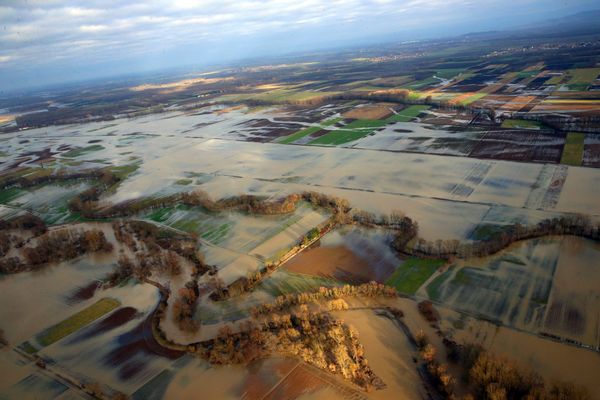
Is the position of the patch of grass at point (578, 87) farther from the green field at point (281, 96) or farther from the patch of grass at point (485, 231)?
the patch of grass at point (485, 231)

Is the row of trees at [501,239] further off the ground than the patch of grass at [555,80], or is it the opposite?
the patch of grass at [555,80]

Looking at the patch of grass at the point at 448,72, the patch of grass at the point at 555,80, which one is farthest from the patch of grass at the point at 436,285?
the patch of grass at the point at 448,72

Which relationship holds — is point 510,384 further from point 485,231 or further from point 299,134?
point 299,134

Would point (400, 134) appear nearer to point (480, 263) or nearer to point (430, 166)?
point (430, 166)

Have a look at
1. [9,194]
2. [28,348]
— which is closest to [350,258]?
[28,348]

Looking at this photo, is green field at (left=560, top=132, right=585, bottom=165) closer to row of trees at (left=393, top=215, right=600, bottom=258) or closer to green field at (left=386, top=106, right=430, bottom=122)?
row of trees at (left=393, top=215, right=600, bottom=258)

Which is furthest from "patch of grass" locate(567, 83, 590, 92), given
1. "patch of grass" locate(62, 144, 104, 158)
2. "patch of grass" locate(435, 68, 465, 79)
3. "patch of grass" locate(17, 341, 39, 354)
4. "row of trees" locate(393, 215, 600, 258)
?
"patch of grass" locate(62, 144, 104, 158)
